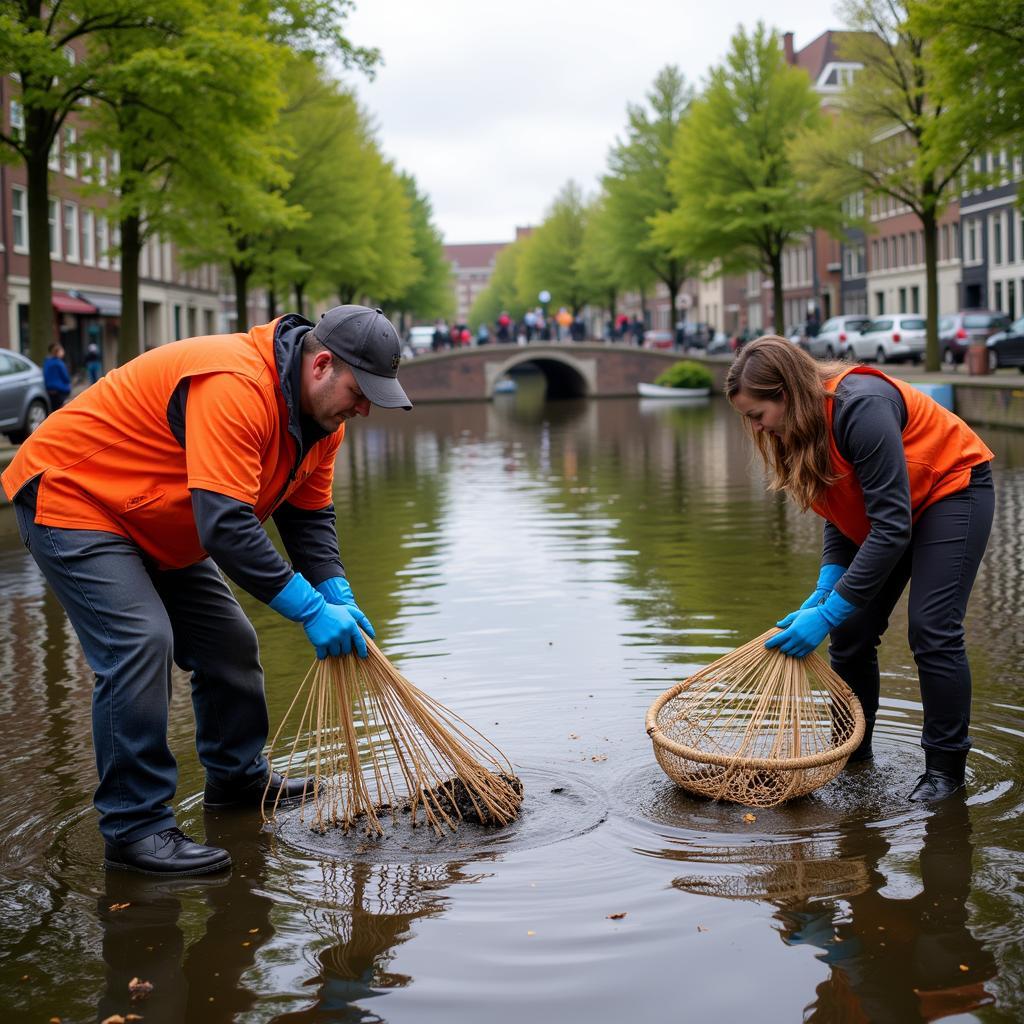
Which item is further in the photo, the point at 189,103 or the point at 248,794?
the point at 189,103

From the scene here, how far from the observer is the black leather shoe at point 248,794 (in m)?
5.34

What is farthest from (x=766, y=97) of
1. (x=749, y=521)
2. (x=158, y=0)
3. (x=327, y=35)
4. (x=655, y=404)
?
(x=749, y=521)

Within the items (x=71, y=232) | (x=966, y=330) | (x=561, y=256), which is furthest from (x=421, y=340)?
(x=966, y=330)

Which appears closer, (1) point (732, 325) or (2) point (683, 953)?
(2) point (683, 953)

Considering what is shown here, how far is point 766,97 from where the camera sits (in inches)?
1816

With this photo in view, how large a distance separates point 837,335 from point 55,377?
103 feet

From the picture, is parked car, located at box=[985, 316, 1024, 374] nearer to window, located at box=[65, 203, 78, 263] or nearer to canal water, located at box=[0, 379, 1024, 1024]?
canal water, located at box=[0, 379, 1024, 1024]

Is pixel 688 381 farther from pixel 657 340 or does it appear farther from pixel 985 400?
pixel 657 340

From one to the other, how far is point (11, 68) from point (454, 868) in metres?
18.8

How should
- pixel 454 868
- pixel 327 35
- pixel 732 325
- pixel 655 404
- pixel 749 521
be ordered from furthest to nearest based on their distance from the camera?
pixel 732 325 → pixel 655 404 → pixel 327 35 → pixel 749 521 → pixel 454 868

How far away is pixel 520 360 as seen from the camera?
5638 centimetres

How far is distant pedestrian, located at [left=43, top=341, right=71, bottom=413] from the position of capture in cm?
2391

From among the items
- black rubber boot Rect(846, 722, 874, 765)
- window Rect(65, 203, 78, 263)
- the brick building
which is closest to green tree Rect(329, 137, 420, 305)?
the brick building

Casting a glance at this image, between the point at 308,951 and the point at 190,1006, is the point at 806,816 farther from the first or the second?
the point at 190,1006
